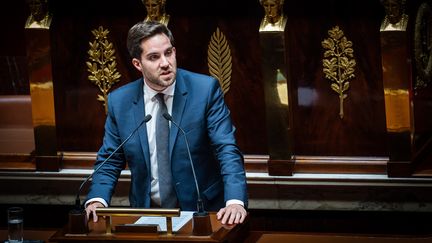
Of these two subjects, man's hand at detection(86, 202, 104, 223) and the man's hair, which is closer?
man's hand at detection(86, 202, 104, 223)

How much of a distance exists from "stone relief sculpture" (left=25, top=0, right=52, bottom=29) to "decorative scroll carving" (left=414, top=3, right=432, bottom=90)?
1824mm

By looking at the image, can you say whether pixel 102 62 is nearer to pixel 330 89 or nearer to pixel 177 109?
pixel 330 89

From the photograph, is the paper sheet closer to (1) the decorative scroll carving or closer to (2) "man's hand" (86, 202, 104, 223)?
(2) "man's hand" (86, 202, 104, 223)

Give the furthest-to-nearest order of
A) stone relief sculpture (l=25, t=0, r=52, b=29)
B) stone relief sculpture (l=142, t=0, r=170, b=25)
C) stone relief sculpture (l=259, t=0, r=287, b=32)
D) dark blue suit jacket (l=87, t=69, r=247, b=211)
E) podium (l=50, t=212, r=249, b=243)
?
stone relief sculpture (l=25, t=0, r=52, b=29) < stone relief sculpture (l=142, t=0, r=170, b=25) < stone relief sculpture (l=259, t=0, r=287, b=32) < dark blue suit jacket (l=87, t=69, r=247, b=211) < podium (l=50, t=212, r=249, b=243)

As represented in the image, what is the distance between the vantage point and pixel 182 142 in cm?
365

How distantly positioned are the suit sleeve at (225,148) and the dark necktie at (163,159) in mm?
159

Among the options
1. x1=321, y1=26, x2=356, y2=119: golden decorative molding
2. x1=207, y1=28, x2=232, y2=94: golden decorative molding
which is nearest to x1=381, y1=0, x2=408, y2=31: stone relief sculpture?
x1=321, y1=26, x2=356, y2=119: golden decorative molding

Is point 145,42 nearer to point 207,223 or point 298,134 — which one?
point 207,223

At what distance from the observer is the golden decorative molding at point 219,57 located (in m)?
5.03

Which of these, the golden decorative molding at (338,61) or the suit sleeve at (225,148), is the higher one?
the golden decorative molding at (338,61)

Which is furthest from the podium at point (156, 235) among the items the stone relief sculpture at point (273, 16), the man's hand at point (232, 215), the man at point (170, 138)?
the stone relief sculpture at point (273, 16)

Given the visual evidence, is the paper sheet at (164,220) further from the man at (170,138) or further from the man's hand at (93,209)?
the man at (170,138)

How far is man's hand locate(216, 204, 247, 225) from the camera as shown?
3.24m

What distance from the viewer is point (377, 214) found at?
16.3 ft
